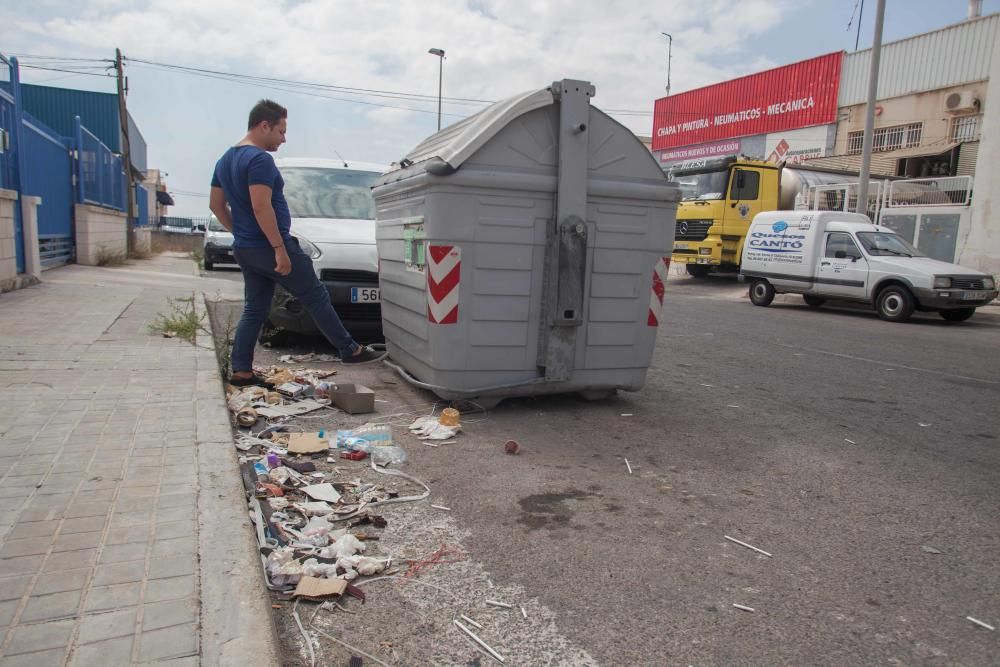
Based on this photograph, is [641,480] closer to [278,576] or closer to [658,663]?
[658,663]

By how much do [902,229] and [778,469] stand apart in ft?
54.6

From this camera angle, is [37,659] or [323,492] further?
[323,492]

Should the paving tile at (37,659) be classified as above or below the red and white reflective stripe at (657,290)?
below

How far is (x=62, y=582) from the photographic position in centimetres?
220

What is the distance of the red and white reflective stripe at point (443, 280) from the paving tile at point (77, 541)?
2.36m

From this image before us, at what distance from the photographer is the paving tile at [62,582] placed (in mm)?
2160

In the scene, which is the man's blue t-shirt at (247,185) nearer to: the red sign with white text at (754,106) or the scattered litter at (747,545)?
the scattered litter at (747,545)

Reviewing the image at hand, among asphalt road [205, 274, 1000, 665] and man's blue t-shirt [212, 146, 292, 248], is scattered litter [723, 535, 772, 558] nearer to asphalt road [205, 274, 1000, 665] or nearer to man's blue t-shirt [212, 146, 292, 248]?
asphalt road [205, 274, 1000, 665]

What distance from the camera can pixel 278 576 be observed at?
2.46 metres

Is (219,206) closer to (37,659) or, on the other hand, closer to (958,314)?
(37,659)

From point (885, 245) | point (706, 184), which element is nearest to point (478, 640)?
point (885, 245)

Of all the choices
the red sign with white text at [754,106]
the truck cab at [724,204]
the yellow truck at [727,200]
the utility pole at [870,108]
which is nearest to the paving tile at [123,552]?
the utility pole at [870,108]

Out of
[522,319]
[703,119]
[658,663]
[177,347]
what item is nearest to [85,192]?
[177,347]

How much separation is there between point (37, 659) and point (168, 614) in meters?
0.33
